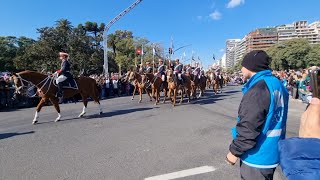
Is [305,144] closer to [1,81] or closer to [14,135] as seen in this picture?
[14,135]

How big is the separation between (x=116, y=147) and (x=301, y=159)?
5.87 metres

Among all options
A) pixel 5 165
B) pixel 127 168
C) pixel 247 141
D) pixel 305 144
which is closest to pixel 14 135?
pixel 5 165

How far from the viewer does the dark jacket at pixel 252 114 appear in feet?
9.59

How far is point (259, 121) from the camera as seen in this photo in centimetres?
293

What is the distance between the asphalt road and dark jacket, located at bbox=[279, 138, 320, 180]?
3185 millimetres

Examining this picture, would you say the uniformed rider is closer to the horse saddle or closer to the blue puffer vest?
the horse saddle

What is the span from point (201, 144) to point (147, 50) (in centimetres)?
8812

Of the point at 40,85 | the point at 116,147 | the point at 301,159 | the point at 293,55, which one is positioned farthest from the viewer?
the point at 293,55

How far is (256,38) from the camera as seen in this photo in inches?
5773

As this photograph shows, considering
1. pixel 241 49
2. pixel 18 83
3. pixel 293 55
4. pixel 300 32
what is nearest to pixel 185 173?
pixel 18 83

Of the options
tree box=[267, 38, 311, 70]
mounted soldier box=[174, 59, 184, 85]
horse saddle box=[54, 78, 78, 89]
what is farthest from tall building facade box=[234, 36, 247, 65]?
horse saddle box=[54, 78, 78, 89]

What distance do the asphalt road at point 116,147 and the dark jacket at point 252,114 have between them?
2.59 m

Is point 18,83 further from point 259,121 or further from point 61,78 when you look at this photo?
point 259,121

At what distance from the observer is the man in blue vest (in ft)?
9.65
